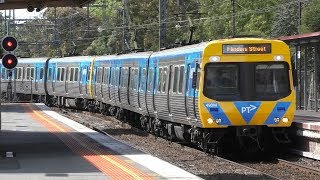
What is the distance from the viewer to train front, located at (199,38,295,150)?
58.8 feet

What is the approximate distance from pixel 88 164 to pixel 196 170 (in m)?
2.43

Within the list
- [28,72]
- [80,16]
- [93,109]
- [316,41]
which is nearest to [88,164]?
[316,41]

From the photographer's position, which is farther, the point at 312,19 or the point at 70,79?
the point at 312,19

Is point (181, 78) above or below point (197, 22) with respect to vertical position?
below

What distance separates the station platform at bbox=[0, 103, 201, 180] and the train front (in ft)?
7.60

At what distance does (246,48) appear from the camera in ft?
59.7

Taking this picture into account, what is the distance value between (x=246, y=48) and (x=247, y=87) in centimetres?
96

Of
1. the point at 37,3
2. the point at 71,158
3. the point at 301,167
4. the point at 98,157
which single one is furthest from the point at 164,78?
the point at 71,158

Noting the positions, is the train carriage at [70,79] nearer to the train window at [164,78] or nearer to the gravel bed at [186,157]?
the gravel bed at [186,157]

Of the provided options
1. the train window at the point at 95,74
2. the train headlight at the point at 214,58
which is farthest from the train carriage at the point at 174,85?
the train window at the point at 95,74

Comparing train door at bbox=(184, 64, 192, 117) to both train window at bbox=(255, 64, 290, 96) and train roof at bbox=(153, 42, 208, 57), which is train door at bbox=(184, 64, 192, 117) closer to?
train roof at bbox=(153, 42, 208, 57)

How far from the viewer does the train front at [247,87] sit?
58.8 ft

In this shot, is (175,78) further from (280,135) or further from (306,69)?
(306,69)

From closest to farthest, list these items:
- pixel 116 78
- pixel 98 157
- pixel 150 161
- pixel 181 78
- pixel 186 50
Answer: pixel 150 161 → pixel 98 157 → pixel 186 50 → pixel 181 78 → pixel 116 78
